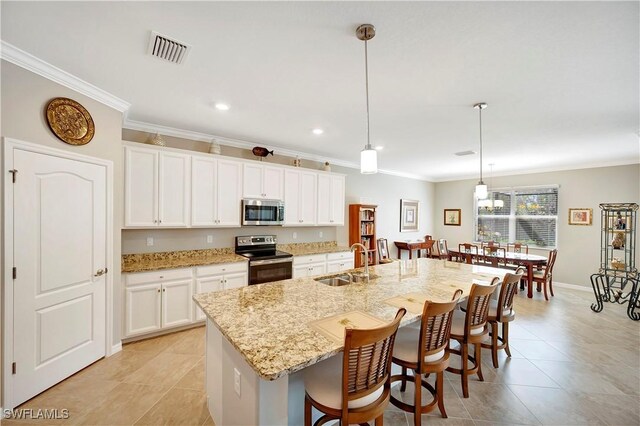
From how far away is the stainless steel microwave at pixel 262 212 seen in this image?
4.08 m

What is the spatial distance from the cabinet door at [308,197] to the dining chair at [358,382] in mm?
3433

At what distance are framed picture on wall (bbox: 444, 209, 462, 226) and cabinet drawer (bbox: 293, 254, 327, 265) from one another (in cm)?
490

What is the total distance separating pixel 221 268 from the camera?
140 inches

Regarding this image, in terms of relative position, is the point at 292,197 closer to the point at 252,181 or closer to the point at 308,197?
the point at 308,197

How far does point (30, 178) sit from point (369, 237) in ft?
17.3

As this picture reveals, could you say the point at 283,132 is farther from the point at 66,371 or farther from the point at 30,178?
the point at 66,371

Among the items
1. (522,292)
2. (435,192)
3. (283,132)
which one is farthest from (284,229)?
(435,192)

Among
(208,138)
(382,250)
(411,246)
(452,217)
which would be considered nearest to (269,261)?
Result: (208,138)

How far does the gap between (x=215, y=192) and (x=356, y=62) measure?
263cm

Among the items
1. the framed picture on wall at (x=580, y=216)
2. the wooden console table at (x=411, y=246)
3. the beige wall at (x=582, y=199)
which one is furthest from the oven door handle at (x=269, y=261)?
the framed picture on wall at (x=580, y=216)

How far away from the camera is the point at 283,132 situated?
3854 millimetres

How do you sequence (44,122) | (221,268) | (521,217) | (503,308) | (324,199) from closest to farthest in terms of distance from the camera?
(44,122)
(503,308)
(221,268)
(324,199)
(521,217)

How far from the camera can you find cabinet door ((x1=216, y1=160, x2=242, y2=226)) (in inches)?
152

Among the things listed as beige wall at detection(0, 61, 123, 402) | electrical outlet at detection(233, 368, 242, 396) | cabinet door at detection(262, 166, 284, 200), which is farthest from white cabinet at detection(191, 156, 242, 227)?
electrical outlet at detection(233, 368, 242, 396)
